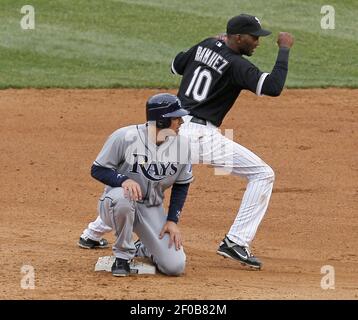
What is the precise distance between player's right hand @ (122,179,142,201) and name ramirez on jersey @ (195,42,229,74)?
49.9 inches

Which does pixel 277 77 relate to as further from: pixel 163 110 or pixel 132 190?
pixel 132 190

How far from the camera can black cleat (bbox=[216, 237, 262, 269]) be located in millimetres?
6988

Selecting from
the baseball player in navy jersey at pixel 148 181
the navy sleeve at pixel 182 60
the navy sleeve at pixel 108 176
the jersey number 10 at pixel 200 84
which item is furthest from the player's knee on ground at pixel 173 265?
the navy sleeve at pixel 182 60

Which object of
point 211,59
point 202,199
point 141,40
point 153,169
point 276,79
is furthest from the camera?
point 141,40

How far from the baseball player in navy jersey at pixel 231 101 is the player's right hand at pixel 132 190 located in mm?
927

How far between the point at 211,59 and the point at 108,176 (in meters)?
1.32

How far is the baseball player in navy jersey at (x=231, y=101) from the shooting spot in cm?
705

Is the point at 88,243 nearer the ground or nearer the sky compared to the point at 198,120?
nearer the ground

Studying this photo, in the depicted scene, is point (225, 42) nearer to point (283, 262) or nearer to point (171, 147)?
point (171, 147)

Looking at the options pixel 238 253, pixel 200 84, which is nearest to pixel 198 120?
pixel 200 84

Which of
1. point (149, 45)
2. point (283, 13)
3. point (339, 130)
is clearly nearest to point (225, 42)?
point (339, 130)

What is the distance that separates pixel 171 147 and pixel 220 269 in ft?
3.07

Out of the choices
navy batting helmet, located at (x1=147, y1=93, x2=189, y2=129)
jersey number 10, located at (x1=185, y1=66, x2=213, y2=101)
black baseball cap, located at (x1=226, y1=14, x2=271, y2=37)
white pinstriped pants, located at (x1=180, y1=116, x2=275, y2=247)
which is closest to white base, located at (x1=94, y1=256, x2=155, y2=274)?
white pinstriped pants, located at (x1=180, y1=116, x2=275, y2=247)

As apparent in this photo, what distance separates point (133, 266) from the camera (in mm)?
6793
